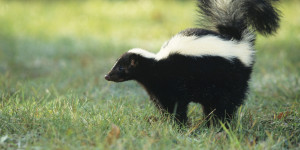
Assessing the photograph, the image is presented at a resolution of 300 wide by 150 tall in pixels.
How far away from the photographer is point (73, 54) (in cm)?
873

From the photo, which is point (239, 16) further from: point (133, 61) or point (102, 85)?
point (102, 85)

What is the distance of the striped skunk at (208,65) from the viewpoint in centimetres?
407

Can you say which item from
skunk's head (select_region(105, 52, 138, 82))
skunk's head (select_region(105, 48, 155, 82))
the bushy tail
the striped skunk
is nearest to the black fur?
the striped skunk

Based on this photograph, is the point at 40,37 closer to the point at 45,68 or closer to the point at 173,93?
the point at 45,68

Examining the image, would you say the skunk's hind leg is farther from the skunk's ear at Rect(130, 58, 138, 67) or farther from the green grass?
the skunk's ear at Rect(130, 58, 138, 67)

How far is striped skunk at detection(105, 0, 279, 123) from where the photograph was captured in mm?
4070

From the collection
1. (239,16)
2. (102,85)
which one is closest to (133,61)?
(239,16)

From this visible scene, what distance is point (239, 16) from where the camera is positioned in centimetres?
443

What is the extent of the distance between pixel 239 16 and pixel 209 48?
0.73 metres

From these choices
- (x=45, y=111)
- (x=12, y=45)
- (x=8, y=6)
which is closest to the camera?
(x=45, y=111)

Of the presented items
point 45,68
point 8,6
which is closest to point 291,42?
point 45,68

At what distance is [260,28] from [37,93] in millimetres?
3229

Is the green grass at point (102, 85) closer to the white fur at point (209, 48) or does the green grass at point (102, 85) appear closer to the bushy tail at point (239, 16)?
the bushy tail at point (239, 16)

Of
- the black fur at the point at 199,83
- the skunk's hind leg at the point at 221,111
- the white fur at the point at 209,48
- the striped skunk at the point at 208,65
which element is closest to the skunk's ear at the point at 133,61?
the striped skunk at the point at 208,65
